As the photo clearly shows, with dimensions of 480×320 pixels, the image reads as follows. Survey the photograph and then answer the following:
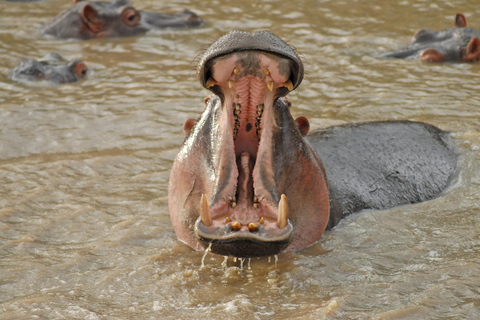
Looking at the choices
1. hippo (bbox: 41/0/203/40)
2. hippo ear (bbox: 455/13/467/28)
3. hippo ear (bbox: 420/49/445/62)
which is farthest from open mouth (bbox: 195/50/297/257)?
hippo (bbox: 41/0/203/40)

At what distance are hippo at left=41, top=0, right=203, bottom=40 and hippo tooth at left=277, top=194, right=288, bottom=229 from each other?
23.0ft

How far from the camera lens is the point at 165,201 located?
4.96 meters

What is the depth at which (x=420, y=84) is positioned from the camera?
764 centimetres

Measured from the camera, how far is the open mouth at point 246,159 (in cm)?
333

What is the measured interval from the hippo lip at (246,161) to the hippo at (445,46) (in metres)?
5.18

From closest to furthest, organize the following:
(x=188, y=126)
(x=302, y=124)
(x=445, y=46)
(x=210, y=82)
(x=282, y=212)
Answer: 1. (x=282, y=212)
2. (x=210, y=82)
3. (x=302, y=124)
4. (x=188, y=126)
5. (x=445, y=46)

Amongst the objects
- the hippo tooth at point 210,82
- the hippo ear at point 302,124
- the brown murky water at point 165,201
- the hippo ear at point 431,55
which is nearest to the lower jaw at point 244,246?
the brown murky water at point 165,201

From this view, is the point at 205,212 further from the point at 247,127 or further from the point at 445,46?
the point at 445,46

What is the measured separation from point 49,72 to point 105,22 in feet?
6.91

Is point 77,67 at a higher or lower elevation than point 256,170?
lower

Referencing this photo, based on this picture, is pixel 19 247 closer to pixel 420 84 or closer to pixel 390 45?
pixel 420 84

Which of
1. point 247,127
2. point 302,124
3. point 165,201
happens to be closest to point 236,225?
point 247,127

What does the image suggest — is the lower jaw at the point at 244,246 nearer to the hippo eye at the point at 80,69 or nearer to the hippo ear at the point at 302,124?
the hippo ear at the point at 302,124

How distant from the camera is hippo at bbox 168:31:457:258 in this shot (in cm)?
333
